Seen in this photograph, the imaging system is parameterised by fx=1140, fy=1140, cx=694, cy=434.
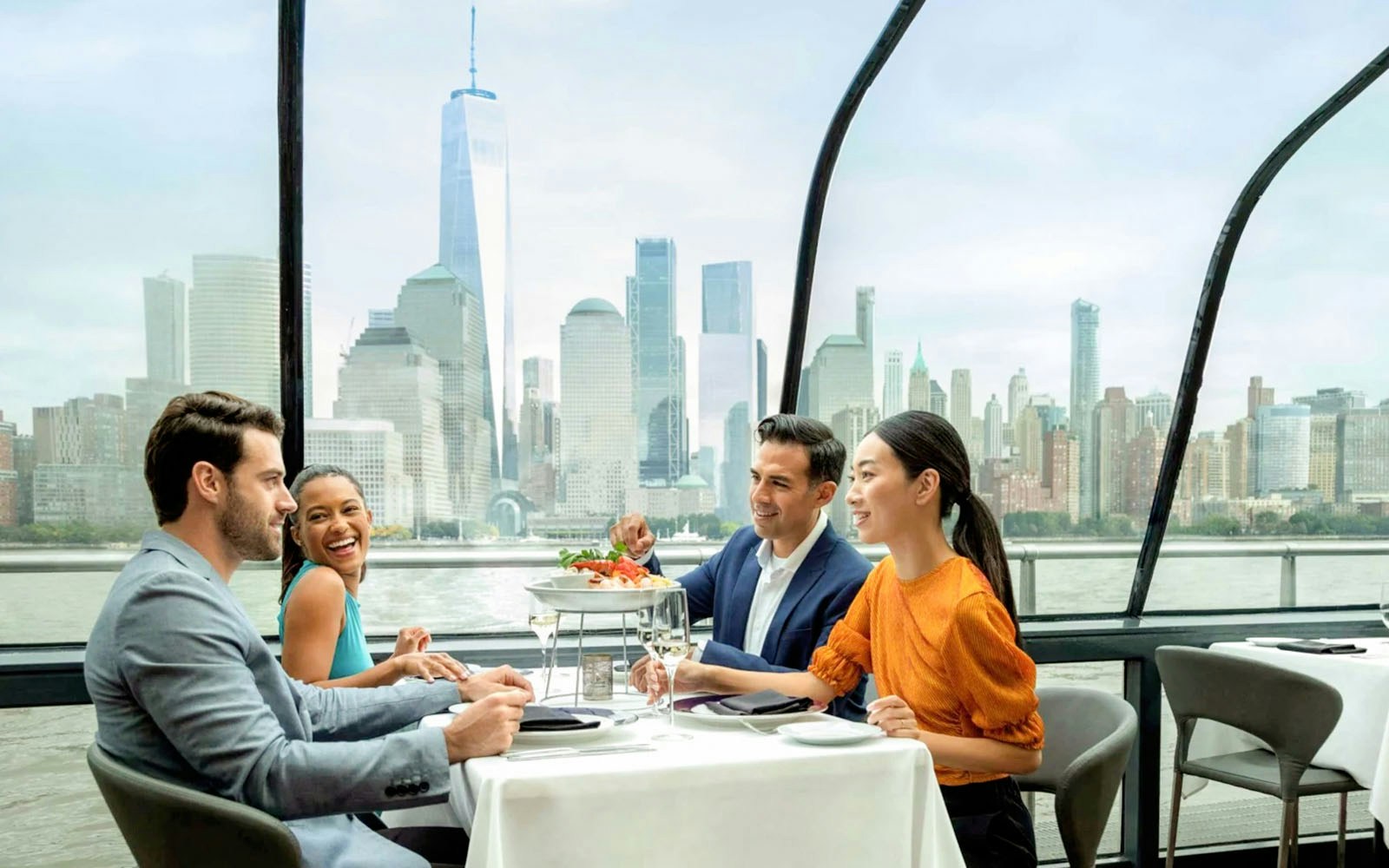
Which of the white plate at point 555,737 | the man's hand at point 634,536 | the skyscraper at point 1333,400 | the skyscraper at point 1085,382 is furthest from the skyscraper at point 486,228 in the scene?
the skyscraper at point 1333,400

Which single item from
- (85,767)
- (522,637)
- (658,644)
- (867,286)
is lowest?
(85,767)

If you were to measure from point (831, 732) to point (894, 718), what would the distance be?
0.15 metres

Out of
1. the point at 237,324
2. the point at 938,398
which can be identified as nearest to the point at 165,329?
the point at 237,324

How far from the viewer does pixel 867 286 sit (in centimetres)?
429

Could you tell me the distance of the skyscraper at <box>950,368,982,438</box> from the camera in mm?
4574

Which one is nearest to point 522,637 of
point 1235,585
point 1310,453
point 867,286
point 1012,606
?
point 867,286

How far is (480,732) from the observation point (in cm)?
202

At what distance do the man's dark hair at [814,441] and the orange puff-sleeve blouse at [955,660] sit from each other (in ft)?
2.11

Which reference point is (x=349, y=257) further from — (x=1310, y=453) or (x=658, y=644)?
(x=1310, y=453)

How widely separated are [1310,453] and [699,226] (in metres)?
3.01

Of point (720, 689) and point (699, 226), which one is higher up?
point (699, 226)

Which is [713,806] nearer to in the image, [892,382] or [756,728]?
[756,728]

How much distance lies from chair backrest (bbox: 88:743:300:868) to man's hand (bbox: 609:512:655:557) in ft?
6.13

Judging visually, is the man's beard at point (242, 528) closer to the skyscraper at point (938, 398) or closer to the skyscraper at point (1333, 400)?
the skyscraper at point (938, 398)
